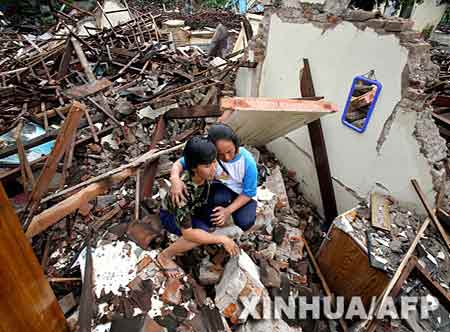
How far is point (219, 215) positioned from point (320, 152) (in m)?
2.11

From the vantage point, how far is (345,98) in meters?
3.33

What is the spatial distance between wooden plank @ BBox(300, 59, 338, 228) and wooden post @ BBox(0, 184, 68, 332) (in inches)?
133

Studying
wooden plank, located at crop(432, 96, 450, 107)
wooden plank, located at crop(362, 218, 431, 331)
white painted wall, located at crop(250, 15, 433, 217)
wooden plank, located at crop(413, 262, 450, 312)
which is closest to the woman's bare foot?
wooden plank, located at crop(362, 218, 431, 331)

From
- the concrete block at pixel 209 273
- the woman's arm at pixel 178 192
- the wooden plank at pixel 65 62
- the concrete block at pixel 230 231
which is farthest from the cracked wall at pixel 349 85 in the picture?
the wooden plank at pixel 65 62

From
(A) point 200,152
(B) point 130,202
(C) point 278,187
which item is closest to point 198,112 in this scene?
(B) point 130,202

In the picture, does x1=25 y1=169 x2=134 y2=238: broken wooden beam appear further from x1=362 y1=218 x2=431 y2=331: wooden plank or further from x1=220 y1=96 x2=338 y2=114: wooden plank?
x1=362 y1=218 x2=431 y2=331: wooden plank

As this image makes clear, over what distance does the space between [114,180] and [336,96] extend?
2.82m

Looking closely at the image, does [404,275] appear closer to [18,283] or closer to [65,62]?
[18,283]

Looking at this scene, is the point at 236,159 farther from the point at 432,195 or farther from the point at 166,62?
the point at 166,62

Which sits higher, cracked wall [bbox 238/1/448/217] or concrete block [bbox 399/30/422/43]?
concrete block [bbox 399/30/422/43]

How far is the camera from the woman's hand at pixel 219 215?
2.28m

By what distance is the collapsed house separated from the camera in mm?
2135

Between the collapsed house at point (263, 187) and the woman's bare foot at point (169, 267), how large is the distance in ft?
0.24

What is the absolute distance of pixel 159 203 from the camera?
10.4ft
